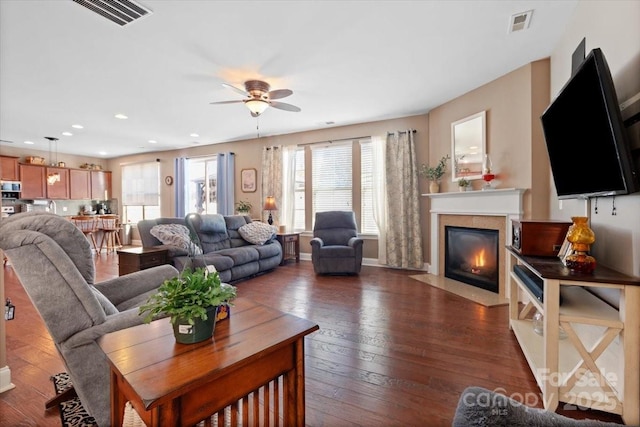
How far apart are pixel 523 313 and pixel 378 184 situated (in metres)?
3.15

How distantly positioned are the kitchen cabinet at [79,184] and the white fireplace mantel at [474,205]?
8951 millimetres

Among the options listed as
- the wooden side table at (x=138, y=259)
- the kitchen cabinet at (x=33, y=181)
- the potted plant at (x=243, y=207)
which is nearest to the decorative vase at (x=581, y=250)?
the wooden side table at (x=138, y=259)

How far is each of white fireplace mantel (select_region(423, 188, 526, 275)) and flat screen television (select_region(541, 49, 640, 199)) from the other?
1.14 metres

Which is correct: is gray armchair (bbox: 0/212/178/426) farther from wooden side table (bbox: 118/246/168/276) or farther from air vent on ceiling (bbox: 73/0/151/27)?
wooden side table (bbox: 118/246/168/276)

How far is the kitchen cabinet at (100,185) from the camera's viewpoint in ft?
27.6

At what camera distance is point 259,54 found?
9.59 feet

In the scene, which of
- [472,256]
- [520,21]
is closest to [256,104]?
[520,21]

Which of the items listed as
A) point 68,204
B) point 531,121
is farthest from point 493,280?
point 68,204

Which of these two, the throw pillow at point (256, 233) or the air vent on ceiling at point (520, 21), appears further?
A: the throw pillow at point (256, 233)

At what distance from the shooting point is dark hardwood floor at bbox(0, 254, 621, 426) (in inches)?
63.7

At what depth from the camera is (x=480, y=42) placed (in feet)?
9.11

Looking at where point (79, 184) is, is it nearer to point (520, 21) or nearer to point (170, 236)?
point (170, 236)

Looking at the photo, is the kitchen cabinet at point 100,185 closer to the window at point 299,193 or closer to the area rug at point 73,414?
the window at point 299,193

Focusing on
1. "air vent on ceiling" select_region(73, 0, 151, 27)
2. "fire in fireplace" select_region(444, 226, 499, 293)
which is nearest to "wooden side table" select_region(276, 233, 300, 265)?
"fire in fireplace" select_region(444, 226, 499, 293)
